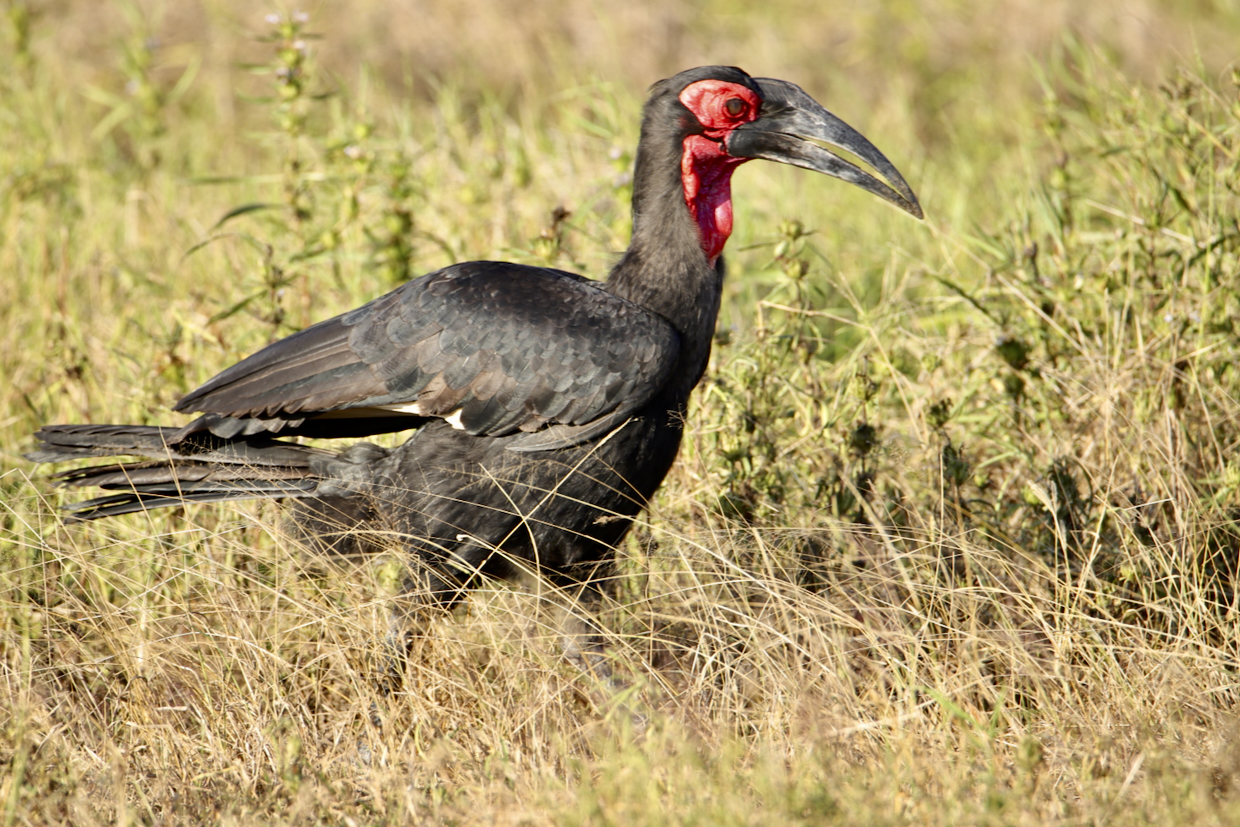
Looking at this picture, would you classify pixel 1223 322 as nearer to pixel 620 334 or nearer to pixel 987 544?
pixel 987 544

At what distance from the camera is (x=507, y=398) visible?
2.91m

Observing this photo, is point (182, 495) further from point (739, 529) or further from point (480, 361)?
point (739, 529)

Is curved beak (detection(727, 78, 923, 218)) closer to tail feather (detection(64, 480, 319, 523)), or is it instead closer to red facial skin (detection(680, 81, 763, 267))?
red facial skin (detection(680, 81, 763, 267))

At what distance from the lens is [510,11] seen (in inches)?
288

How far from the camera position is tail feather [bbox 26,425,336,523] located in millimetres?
3148

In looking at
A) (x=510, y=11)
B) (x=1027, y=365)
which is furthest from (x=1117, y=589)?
(x=510, y=11)

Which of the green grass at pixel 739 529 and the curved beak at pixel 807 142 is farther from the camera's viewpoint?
the curved beak at pixel 807 142

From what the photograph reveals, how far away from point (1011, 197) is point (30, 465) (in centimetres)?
379

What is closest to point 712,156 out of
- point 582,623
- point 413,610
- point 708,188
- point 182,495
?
point 708,188

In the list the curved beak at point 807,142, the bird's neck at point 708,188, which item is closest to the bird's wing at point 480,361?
the bird's neck at point 708,188

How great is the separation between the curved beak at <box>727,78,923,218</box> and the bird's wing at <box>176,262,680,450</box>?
554mm

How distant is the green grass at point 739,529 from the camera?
7.77 ft

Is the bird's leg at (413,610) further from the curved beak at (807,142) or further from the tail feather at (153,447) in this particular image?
the curved beak at (807,142)

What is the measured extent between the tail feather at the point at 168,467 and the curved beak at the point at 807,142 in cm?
143
